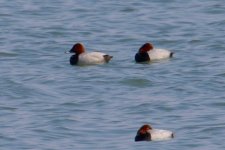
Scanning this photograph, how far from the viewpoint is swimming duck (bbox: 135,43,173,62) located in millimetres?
22984

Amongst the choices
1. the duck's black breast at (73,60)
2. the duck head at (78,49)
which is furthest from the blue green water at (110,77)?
the duck head at (78,49)

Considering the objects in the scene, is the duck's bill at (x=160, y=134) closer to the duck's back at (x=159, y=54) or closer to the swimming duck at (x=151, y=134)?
the swimming duck at (x=151, y=134)

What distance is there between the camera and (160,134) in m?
17.1

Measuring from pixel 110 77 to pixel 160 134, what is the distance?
15.2ft

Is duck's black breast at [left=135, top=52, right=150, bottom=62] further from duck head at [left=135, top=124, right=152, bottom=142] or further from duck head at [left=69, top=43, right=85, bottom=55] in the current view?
duck head at [left=135, top=124, right=152, bottom=142]

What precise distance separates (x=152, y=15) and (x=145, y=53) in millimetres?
5220

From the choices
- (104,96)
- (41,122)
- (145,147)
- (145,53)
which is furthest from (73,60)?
(145,147)

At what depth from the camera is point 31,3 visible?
99.8 ft

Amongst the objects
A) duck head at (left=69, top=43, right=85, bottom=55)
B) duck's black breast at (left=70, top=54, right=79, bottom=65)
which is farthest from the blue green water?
duck head at (left=69, top=43, right=85, bottom=55)

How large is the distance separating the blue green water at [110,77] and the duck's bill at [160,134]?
100 mm

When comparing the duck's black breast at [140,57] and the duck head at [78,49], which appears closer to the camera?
the duck's black breast at [140,57]

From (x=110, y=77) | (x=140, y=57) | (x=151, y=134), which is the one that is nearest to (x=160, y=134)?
(x=151, y=134)

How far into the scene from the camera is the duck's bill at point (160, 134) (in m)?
17.1

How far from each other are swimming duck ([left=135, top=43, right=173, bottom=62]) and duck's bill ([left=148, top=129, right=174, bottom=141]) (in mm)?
Answer: 5802
